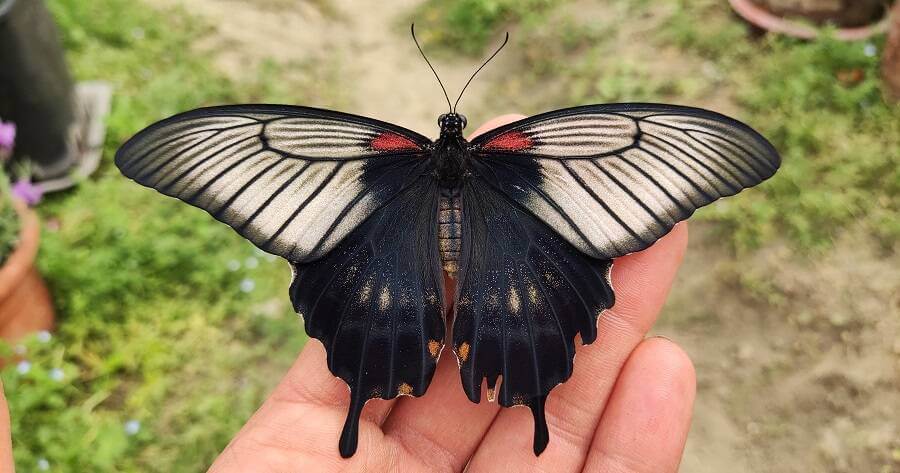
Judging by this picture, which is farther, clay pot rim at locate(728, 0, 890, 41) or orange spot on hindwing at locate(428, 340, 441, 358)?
clay pot rim at locate(728, 0, 890, 41)

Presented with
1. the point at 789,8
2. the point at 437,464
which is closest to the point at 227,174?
the point at 437,464

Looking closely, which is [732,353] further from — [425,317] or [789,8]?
[789,8]

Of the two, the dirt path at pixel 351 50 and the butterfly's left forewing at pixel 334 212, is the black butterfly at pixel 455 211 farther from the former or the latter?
the dirt path at pixel 351 50

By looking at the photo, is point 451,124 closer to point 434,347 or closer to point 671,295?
point 434,347

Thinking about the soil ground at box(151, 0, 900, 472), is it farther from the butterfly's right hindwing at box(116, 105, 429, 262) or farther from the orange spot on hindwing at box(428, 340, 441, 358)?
the butterfly's right hindwing at box(116, 105, 429, 262)

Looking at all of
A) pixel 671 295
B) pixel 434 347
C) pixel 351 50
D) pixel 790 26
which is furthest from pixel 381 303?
pixel 351 50

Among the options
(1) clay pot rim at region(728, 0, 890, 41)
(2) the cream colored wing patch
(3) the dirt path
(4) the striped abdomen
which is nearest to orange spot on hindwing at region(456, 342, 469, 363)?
(4) the striped abdomen
